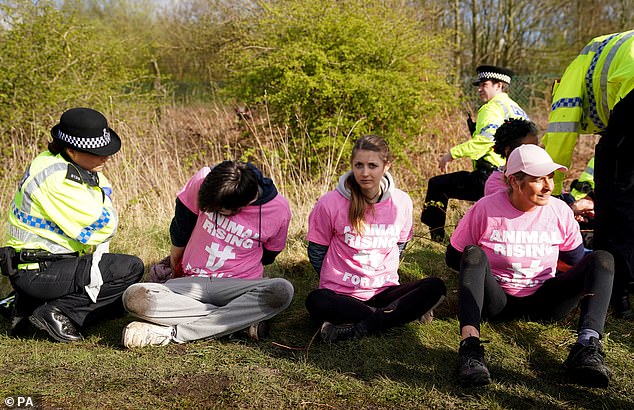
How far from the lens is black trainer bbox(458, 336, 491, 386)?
2.76 metres

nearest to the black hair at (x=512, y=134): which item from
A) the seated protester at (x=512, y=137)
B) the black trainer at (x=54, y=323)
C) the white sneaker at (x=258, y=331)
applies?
the seated protester at (x=512, y=137)

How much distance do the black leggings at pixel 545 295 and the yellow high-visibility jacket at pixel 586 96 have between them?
894 mm

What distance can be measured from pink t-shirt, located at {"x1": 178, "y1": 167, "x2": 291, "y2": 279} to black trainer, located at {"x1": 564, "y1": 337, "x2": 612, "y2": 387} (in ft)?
6.17

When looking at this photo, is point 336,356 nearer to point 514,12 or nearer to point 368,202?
point 368,202

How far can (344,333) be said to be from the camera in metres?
3.44

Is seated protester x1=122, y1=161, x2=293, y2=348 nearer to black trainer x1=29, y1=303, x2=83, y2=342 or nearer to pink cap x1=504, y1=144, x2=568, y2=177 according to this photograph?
black trainer x1=29, y1=303, x2=83, y2=342

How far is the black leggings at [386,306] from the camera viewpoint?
3.45 metres

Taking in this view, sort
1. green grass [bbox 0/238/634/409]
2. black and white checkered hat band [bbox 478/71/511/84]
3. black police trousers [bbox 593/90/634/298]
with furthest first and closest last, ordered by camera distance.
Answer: black and white checkered hat band [bbox 478/71/511/84], black police trousers [bbox 593/90/634/298], green grass [bbox 0/238/634/409]

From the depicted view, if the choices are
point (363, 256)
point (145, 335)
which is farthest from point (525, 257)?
point (145, 335)

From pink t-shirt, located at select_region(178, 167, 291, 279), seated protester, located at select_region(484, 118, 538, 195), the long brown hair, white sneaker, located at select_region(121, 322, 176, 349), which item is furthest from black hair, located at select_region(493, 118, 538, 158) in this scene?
white sneaker, located at select_region(121, 322, 176, 349)

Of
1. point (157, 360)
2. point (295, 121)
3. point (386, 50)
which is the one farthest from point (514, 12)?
point (157, 360)

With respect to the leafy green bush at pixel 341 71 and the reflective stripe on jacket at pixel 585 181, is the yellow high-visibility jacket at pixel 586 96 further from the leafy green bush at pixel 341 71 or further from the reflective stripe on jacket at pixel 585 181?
the leafy green bush at pixel 341 71

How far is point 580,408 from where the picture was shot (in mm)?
2641

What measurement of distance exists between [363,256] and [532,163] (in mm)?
1135
